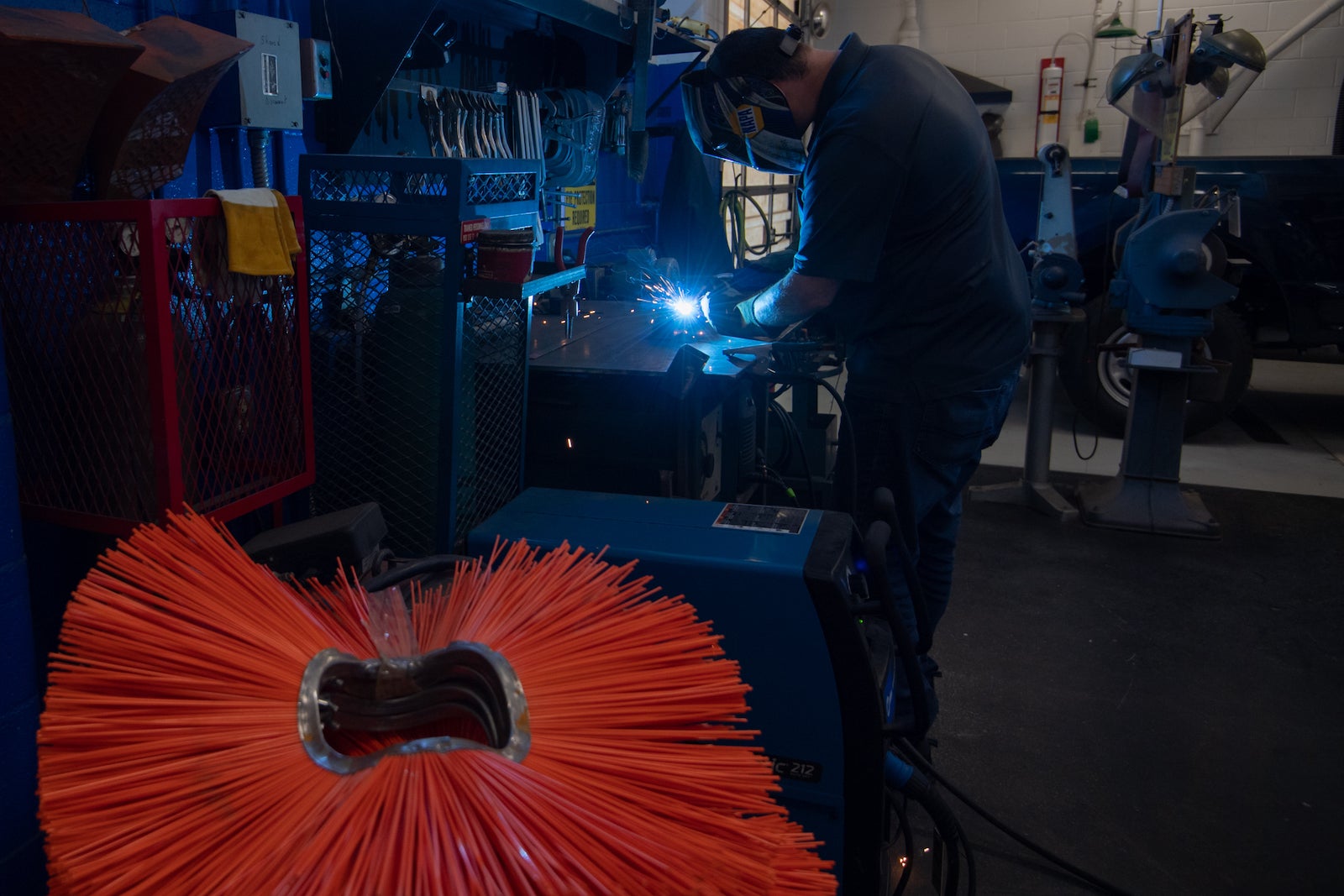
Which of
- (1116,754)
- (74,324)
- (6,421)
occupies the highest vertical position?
(74,324)

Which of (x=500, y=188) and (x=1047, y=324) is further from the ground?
(x=500, y=188)

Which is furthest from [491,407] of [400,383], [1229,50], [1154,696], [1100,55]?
[1100,55]

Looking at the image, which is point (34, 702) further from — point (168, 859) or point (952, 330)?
point (952, 330)

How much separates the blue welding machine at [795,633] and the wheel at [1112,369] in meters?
3.97

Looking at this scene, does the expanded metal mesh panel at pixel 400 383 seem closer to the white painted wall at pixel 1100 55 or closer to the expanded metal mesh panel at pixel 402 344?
the expanded metal mesh panel at pixel 402 344

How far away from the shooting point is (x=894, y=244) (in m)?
2.15

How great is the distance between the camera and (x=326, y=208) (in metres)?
1.70

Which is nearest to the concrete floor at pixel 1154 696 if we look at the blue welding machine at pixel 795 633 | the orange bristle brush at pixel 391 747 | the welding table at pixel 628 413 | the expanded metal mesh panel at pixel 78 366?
the blue welding machine at pixel 795 633

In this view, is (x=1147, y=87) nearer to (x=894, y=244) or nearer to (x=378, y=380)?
(x=894, y=244)

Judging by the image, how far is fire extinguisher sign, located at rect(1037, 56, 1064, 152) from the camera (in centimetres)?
827

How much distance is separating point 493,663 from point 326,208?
1169 mm

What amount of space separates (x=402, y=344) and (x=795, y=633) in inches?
34.9

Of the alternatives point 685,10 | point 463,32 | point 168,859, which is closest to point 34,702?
point 168,859

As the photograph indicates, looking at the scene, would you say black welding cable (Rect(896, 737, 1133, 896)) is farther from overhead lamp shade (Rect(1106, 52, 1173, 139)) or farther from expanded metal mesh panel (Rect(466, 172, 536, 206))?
overhead lamp shade (Rect(1106, 52, 1173, 139))
